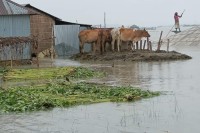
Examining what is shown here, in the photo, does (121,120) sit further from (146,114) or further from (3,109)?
(3,109)

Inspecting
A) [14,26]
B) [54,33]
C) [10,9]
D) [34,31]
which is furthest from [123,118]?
[54,33]

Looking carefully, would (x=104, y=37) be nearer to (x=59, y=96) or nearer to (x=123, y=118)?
(x=59, y=96)

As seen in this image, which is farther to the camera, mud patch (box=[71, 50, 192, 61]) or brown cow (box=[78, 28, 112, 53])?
brown cow (box=[78, 28, 112, 53])

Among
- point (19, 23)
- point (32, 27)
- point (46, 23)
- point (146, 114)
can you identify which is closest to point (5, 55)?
point (19, 23)

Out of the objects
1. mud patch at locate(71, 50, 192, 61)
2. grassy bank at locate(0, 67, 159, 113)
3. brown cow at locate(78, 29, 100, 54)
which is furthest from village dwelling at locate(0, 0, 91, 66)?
grassy bank at locate(0, 67, 159, 113)

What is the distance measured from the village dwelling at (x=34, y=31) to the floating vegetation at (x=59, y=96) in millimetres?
9122

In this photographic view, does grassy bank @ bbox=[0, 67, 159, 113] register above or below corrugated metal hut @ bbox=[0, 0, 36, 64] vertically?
below

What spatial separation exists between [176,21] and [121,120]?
1091 inches

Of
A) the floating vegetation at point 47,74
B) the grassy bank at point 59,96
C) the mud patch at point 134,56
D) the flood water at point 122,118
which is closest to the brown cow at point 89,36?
the mud patch at point 134,56

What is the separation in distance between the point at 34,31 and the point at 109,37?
4.95 meters

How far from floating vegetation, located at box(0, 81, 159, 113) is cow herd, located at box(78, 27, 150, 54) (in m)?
15.9

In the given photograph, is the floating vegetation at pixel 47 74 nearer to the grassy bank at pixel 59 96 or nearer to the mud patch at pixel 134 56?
the grassy bank at pixel 59 96

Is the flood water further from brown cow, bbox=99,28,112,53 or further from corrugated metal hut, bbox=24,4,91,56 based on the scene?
corrugated metal hut, bbox=24,4,91,56

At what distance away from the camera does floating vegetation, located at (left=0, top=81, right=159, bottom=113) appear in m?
11.3
